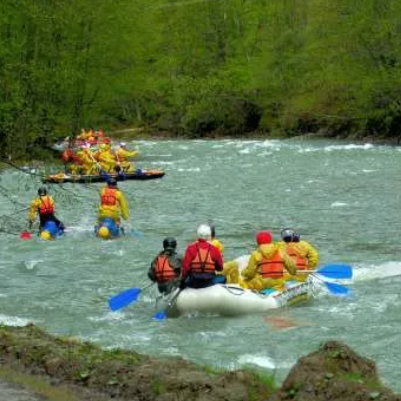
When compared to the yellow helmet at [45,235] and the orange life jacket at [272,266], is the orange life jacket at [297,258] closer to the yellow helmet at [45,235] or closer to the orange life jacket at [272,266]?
the orange life jacket at [272,266]

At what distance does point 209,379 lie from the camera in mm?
5965

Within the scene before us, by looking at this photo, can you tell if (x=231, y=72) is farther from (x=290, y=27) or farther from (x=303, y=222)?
(x=303, y=222)

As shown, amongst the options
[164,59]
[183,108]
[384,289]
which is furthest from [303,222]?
[164,59]

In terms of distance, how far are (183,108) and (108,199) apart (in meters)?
42.7

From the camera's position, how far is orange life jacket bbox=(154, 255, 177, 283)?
1132 cm

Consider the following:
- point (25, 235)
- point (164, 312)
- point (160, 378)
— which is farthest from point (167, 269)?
point (25, 235)

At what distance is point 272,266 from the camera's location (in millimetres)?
11492

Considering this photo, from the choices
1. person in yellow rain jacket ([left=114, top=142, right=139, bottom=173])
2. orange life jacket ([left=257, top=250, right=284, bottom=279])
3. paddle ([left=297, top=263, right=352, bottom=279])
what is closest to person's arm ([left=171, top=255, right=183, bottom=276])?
orange life jacket ([left=257, top=250, right=284, bottom=279])

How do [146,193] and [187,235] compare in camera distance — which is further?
[146,193]

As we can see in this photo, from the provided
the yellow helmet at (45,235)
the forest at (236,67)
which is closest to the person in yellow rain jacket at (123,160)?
the forest at (236,67)

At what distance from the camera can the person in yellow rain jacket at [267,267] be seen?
37.4ft

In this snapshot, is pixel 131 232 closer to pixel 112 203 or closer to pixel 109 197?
pixel 112 203

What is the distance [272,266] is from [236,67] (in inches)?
1974

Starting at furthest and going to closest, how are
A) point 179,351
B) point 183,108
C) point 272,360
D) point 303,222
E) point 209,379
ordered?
point 183,108 → point 303,222 → point 179,351 → point 272,360 → point 209,379
